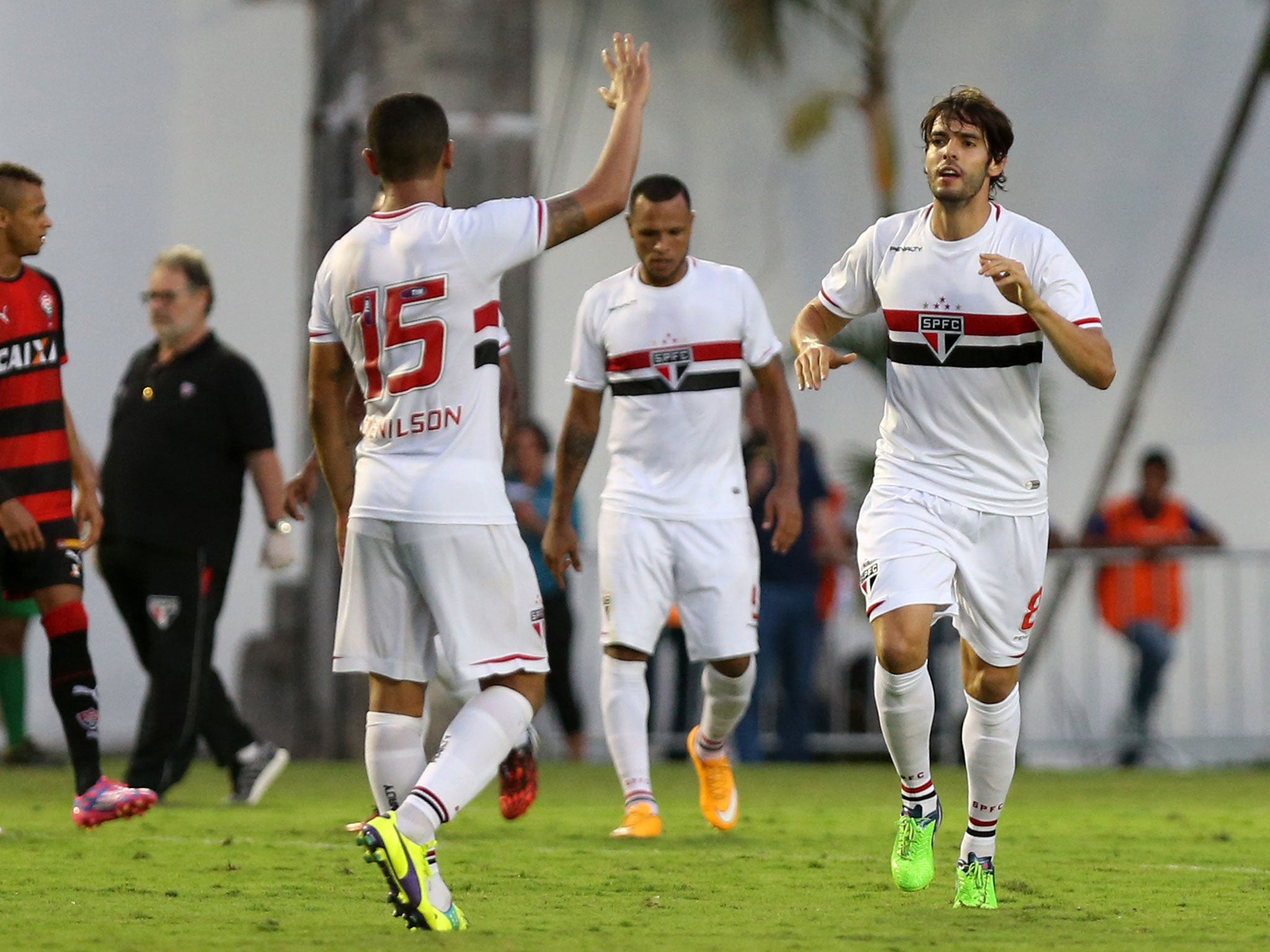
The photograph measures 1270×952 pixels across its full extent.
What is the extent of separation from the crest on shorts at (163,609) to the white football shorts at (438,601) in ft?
11.4

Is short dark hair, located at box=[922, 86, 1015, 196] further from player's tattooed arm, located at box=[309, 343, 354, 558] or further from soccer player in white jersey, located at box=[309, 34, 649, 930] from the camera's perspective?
player's tattooed arm, located at box=[309, 343, 354, 558]

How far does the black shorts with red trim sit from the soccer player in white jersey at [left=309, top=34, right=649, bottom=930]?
200 centimetres

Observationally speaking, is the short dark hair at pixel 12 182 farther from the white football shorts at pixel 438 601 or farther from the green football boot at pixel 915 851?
the green football boot at pixel 915 851

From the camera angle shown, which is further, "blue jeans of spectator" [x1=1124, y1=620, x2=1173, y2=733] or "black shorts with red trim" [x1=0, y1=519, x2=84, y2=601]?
"blue jeans of spectator" [x1=1124, y1=620, x2=1173, y2=733]

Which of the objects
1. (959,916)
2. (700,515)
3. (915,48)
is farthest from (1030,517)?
(915,48)

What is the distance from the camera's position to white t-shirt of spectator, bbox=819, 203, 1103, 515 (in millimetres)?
5754

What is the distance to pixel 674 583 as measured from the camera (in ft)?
26.5

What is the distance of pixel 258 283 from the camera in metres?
15.9

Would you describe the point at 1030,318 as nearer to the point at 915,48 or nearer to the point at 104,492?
the point at 104,492

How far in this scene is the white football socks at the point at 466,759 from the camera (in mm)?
4914

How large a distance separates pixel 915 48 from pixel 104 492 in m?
9.17

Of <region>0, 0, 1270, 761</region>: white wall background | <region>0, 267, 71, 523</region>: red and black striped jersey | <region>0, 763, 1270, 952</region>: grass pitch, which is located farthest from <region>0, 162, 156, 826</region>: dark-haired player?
<region>0, 0, 1270, 761</region>: white wall background

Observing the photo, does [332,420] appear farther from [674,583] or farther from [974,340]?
[674,583]

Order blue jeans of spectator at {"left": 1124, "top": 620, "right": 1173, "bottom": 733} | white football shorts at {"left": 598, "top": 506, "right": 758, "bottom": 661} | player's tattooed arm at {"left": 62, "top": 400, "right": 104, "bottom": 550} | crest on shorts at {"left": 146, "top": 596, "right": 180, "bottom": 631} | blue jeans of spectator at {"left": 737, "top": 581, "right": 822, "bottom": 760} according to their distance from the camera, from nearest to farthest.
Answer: player's tattooed arm at {"left": 62, "top": 400, "right": 104, "bottom": 550} → white football shorts at {"left": 598, "top": 506, "right": 758, "bottom": 661} → crest on shorts at {"left": 146, "top": 596, "right": 180, "bottom": 631} → blue jeans of spectator at {"left": 737, "top": 581, "right": 822, "bottom": 760} → blue jeans of spectator at {"left": 1124, "top": 620, "right": 1173, "bottom": 733}
